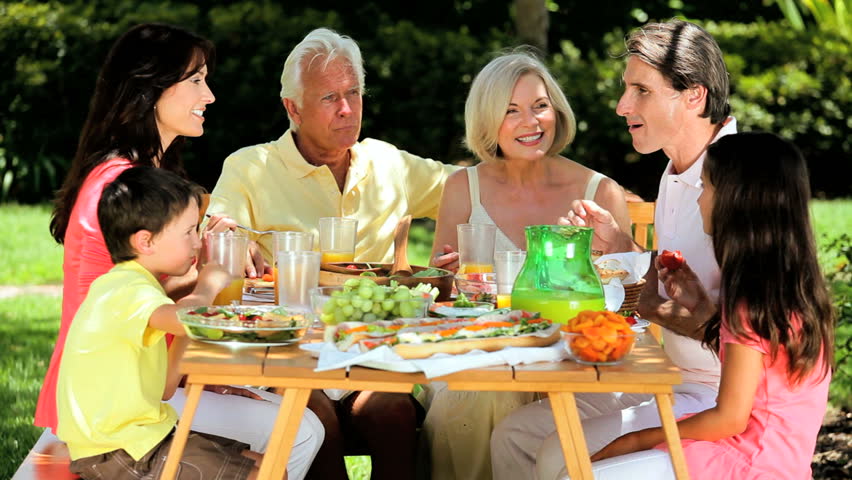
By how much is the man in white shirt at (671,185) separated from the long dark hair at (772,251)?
1.91 feet

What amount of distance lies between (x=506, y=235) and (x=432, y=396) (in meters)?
0.73

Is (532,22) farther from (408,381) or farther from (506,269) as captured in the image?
(408,381)

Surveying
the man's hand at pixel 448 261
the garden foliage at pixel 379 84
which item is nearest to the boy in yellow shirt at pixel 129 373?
the man's hand at pixel 448 261

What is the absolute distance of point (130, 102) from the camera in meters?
3.73

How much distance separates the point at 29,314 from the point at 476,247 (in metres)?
4.56

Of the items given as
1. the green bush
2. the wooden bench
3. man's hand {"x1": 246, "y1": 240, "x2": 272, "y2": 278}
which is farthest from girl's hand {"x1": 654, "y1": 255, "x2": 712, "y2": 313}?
the wooden bench

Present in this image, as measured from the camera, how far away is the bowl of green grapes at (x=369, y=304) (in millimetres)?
2820

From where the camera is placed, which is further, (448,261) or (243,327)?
(448,261)

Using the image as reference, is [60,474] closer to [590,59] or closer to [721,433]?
[721,433]

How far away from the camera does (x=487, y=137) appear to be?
4.40 metres

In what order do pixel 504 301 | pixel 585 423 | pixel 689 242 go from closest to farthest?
pixel 504 301
pixel 585 423
pixel 689 242

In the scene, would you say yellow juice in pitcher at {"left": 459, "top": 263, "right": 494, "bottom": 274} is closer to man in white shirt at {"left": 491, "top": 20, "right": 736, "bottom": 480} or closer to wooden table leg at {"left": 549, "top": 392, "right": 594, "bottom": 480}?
man in white shirt at {"left": 491, "top": 20, "right": 736, "bottom": 480}

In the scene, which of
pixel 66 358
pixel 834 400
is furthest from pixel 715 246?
pixel 834 400

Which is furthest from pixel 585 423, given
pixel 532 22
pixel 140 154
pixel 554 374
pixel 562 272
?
pixel 532 22
